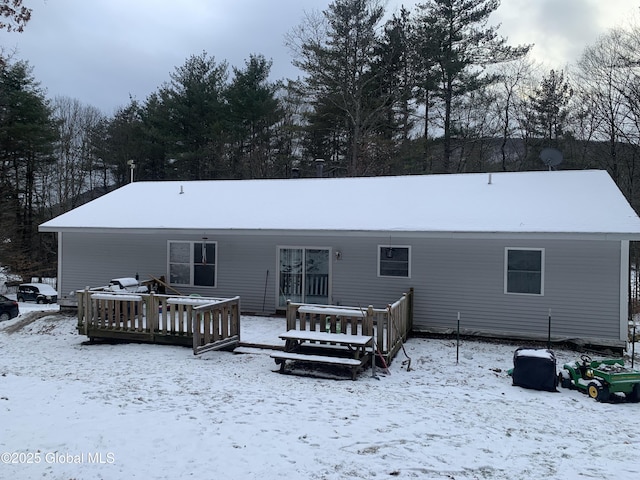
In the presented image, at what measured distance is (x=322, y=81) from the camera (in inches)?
993

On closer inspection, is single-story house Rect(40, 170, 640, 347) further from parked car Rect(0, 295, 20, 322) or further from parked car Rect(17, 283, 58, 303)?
parked car Rect(17, 283, 58, 303)

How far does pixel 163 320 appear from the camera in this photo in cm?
952

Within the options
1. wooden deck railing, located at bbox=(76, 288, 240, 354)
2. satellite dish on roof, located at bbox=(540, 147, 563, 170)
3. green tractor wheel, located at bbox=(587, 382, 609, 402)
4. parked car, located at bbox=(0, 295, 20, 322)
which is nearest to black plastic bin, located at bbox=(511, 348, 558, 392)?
green tractor wheel, located at bbox=(587, 382, 609, 402)

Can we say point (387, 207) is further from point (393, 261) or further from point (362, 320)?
point (362, 320)

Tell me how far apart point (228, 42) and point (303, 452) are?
2795 cm

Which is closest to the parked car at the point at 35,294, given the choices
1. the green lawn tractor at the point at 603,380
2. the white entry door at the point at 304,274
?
the white entry door at the point at 304,274

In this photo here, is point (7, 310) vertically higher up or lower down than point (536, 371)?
lower down

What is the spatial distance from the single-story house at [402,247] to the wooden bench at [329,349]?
2.74 meters

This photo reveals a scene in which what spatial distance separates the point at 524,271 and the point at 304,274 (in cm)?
505

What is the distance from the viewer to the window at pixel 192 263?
13.0 metres

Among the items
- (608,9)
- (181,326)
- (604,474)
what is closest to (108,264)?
(181,326)

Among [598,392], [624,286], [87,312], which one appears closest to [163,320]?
[87,312]

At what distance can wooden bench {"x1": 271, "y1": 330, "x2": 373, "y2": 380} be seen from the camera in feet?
25.3

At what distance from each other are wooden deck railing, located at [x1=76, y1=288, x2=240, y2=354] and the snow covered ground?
598mm
